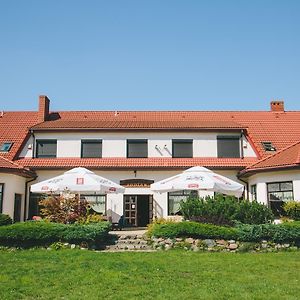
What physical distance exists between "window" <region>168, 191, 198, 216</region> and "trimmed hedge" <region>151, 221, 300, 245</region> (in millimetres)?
7458

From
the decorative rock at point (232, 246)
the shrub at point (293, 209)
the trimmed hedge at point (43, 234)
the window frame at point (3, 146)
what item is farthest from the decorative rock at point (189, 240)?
the window frame at point (3, 146)

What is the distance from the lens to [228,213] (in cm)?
1659

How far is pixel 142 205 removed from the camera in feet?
76.5

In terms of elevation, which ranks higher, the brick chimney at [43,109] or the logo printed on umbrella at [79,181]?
the brick chimney at [43,109]

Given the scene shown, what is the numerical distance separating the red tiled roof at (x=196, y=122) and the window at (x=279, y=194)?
3463 millimetres

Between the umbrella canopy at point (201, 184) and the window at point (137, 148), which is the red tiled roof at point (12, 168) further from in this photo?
the umbrella canopy at point (201, 184)

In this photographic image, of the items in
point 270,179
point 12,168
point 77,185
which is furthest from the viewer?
point 12,168

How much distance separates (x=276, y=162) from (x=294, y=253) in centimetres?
648

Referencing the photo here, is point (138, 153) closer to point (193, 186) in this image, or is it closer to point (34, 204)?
point (34, 204)

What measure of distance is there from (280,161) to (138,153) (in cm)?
821

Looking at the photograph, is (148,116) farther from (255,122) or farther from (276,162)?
(276,162)

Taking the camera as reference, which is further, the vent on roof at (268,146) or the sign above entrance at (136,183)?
the vent on roof at (268,146)

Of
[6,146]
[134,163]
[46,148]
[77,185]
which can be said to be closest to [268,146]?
[134,163]

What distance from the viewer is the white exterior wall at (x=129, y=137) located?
79.1 feet
